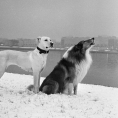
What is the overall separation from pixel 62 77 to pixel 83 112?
1321mm

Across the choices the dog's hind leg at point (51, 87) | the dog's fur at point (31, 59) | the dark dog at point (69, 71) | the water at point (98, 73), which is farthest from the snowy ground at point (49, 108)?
the water at point (98, 73)

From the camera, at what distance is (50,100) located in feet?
12.9

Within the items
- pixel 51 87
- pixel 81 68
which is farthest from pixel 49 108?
pixel 81 68

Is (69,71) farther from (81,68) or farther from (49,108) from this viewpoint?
(49,108)

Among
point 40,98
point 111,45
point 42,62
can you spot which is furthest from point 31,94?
point 111,45

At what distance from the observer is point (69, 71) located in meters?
4.59

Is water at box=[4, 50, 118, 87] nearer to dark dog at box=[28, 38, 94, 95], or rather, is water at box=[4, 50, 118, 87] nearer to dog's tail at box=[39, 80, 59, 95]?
dark dog at box=[28, 38, 94, 95]

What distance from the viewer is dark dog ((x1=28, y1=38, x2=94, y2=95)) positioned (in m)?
4.54

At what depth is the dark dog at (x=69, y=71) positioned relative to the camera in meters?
4.54

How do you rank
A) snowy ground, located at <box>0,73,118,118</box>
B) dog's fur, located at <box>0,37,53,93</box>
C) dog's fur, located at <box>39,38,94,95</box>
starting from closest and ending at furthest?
1. snowy ground, located at <box>0,73,118,118</box>
2. dog's fur, located at <box>0,37,53,93</box>
3. dog's fur, located at <box>39,38,94,95</box>

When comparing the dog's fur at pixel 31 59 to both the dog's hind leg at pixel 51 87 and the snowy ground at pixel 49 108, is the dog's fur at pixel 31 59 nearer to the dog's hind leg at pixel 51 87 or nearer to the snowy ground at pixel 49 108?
the dog's hind leg at pixel 51 87

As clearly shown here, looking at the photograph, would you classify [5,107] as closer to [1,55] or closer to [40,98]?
[40,98]

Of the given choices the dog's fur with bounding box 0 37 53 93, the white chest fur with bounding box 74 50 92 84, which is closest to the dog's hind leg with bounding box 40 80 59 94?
the dog's fur with bounding box 0 37 53 93

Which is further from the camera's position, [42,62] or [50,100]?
[42,62]
